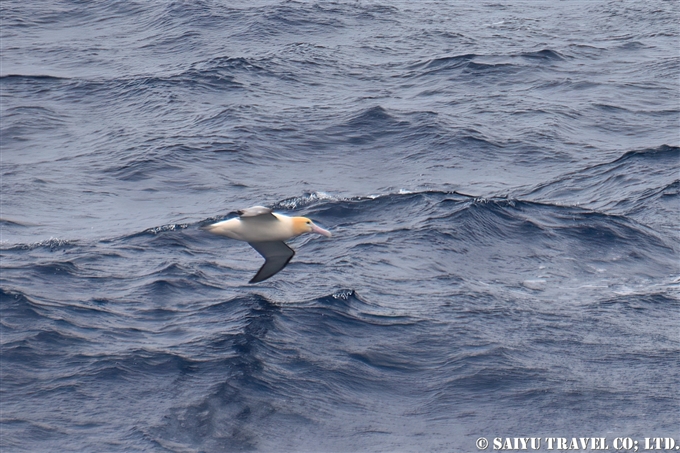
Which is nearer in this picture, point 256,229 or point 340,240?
point 256,229

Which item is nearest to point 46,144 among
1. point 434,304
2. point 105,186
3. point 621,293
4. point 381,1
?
point 105,186

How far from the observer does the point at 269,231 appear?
17.3m

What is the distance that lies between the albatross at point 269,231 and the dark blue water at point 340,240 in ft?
2.67

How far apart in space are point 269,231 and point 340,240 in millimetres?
3744

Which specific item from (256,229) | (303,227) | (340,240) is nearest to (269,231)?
(256,229)

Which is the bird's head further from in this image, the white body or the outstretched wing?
the outstretched wing

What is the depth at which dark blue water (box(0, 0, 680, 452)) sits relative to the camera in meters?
14.8

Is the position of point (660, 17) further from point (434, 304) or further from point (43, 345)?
point (43, 345)

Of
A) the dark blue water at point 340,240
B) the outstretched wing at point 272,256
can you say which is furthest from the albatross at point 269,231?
the dark blue water at point 340,240

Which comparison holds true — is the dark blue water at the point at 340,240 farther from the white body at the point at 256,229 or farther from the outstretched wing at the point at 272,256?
→ the white body at the point at 256,229

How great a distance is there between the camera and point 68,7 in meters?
41.7

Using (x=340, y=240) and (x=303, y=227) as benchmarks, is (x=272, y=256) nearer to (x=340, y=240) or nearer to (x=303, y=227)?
(x=303, y=227)

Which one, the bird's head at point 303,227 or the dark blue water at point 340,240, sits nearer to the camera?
the dark blue water at point 340,240

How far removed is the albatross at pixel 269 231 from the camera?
56.3ft
